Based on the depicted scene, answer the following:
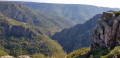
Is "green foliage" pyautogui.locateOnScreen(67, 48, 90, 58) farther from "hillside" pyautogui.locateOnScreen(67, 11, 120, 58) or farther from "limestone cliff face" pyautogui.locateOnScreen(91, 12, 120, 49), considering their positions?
"limestone cliff face" pyautogui.locateOnScreen(91, 12, 120, 49)

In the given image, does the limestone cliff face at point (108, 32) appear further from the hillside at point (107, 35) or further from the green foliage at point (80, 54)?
the green foliage at point (80, 54)

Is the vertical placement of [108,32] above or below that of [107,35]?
above

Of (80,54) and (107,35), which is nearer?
(107,35)

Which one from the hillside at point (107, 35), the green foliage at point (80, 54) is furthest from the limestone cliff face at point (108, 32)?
the green foliage at point (80, 54)

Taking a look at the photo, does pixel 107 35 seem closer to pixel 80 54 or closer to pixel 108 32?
pixel 108 32

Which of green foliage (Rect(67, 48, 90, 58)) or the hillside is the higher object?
the hillside

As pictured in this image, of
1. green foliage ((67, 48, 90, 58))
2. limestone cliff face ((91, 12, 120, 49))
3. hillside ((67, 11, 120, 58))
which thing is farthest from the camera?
green foliage ((67, 48, 90, 58))

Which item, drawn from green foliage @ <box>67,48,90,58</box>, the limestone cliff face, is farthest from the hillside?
green foliage @ <box>67,48,90,58</box>

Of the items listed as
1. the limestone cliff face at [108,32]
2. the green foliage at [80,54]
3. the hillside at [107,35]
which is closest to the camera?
the hillside at [107,35]

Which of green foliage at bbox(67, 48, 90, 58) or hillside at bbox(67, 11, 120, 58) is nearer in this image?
hillside at bbox(67, 11, 120, 58)

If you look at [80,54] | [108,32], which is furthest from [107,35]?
[80,54]
